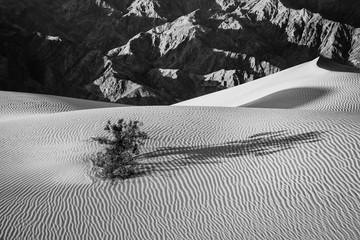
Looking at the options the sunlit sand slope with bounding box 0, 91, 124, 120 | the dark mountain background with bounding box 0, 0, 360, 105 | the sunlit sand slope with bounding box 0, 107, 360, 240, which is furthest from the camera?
the dark mountain background with bounding box 0, 0, 360, 105

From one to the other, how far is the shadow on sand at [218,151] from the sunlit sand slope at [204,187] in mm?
27

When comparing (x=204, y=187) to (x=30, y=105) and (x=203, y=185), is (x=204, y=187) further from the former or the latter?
(x=30, y=105)

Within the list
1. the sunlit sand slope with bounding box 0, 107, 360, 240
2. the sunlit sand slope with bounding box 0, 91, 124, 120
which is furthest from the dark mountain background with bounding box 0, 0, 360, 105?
the sunlit sand slope with bounding box 0, 107, 360, 240

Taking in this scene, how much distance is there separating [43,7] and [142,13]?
36.0 metres

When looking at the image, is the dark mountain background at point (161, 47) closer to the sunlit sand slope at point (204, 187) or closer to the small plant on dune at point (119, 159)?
the sunlit sand slope at point (204, 187)

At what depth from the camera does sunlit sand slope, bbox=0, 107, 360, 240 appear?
7.88 metres

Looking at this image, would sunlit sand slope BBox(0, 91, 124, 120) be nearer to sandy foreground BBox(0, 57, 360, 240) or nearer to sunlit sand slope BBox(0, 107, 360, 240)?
sandy foreground BBox(0, 57, 360, 240)

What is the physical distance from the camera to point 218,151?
37.5ft

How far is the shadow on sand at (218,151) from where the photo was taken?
10688mm

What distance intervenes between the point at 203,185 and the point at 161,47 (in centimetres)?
12171

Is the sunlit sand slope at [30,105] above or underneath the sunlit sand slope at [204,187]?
above

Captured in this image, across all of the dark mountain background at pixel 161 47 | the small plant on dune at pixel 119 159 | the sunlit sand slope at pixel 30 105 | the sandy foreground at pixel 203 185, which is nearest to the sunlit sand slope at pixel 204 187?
the sandy foreground at pixel 203 185

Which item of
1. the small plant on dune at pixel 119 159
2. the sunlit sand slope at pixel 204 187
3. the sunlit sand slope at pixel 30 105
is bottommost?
the sunlit sand slope at pixel 204 187

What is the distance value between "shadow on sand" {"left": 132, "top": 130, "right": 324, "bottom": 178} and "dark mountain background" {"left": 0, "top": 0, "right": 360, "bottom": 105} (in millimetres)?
88992
